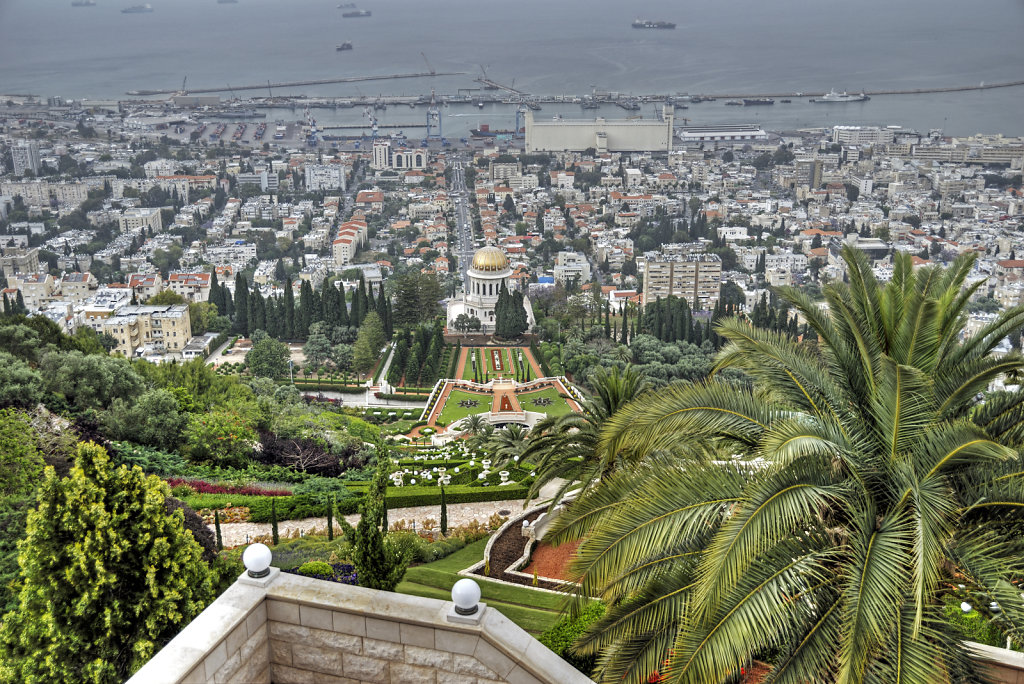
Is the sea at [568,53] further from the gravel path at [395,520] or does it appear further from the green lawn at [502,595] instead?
the green lawn at [502,595]

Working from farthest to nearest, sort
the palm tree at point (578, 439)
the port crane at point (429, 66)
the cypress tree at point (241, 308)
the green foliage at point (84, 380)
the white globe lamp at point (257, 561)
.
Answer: the port crane at point (429, 66)
the cypress tree at point (241, 308)
the green foliage at point (84, 380)
the palm tree at point (578, 439)
the white globe lamp at point (257, 561)

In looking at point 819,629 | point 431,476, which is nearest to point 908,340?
point 819,629

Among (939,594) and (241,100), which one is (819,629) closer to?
(939,594)

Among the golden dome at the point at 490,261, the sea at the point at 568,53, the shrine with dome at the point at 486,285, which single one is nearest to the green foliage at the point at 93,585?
the shrine with dome at the point at 486,285

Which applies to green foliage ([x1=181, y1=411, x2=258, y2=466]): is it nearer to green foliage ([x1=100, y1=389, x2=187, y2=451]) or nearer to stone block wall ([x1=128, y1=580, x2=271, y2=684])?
green foliage ([x1=100, y1=389, x2=187, y2=451])

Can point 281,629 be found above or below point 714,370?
below

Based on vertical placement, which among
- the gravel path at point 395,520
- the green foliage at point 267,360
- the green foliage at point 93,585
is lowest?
the green foliage at point 267,360

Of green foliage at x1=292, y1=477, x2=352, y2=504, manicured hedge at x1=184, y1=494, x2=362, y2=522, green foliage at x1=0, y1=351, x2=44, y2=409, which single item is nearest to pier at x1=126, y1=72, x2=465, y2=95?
green foliage at x1=0, y1=351, x2=44, y2=409
